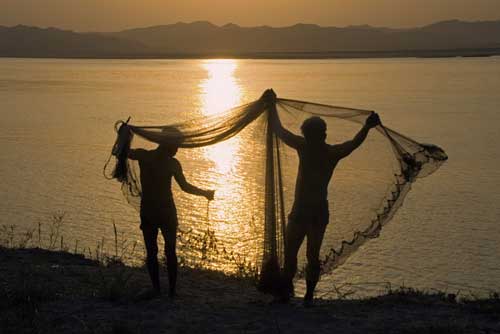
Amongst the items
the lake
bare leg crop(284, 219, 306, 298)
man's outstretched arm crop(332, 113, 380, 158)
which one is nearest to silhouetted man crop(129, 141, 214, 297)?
bare leg crop(284, 219, 306, 298)

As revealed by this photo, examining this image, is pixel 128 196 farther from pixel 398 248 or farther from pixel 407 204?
pixel 407 204

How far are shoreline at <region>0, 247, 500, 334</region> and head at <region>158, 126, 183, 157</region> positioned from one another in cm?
146

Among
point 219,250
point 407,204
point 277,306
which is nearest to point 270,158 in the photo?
point 277,306

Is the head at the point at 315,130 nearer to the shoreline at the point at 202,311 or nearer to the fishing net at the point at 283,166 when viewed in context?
the fishing net at the point at 283,166

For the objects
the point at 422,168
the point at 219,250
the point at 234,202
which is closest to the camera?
the point at 422,168

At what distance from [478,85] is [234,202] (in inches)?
1803

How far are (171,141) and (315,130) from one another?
1.47 metres

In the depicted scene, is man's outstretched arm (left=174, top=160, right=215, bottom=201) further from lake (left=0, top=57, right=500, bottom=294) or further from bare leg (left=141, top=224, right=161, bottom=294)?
lake (left=0, top=57, right=500, bottom=294)

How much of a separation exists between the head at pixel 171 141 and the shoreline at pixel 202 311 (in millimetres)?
1455

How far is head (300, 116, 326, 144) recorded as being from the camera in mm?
7254

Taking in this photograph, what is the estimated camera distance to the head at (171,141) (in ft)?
25.5

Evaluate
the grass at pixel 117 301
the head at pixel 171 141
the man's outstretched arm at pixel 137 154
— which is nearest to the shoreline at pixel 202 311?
the grass at pixel 117 301

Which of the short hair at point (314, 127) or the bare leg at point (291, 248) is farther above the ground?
the short hair at point (314, 127)

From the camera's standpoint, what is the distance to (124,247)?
559 inches
